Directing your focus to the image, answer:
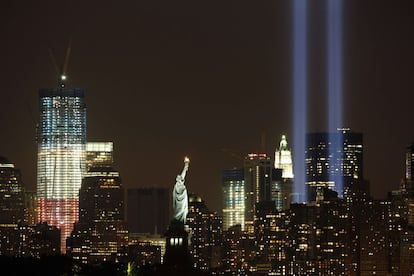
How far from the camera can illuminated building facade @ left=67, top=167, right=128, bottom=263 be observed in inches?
5182

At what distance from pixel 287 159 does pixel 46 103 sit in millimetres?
22975

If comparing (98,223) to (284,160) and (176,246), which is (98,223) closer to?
(284,160)

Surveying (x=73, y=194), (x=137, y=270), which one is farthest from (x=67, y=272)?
(x=73, y=194)

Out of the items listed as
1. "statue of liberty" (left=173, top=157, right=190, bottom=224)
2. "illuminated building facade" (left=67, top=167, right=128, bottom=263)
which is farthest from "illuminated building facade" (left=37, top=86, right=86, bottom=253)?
"statue of liberty" (left=173, top=157, right=190, bottom=224)

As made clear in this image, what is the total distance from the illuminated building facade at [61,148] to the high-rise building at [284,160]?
52.6 feet

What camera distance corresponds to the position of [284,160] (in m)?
150

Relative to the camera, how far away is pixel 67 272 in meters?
74.7

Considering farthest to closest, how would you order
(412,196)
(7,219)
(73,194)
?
1. (73,194)
2. (7,219)
3. (412,196)

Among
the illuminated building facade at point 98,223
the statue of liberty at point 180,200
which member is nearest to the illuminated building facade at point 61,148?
the illuminated building facade at point 98,223

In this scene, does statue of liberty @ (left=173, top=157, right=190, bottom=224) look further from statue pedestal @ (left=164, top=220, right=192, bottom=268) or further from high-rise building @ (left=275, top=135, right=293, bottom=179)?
Answer: high-rise building @ (left=275, top=135, right=293, bottom=179)

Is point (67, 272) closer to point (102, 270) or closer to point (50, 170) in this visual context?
point (102, 270)

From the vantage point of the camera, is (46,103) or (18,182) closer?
(18,182)

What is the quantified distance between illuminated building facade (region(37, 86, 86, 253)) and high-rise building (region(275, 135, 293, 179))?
52.6 feet

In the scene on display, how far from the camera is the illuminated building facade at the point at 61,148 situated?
157m
